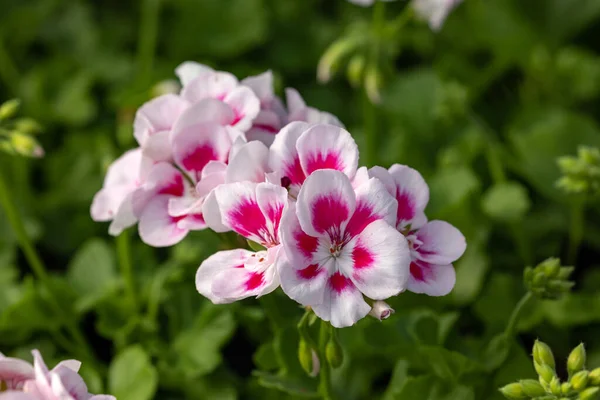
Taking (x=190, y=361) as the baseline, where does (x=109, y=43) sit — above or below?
above

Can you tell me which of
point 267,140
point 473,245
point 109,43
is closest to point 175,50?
point 109,43

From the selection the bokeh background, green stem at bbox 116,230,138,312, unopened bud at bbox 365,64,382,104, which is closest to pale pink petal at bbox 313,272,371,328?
the bokeh background

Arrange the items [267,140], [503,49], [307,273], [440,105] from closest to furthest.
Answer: [307,273] → [267,140] → [440,105] → [503,49]

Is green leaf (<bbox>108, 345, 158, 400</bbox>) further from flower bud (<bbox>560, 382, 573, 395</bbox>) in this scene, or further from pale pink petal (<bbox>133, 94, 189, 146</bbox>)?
flower bud (<bbox>560, 382, 573, 395</bbox>)

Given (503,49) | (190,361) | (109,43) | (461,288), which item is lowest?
(190,361)

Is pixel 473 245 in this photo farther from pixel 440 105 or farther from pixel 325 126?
pixel 325 126

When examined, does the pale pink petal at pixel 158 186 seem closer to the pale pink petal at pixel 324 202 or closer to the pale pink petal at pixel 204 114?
the pale pink petal at pixel 204 114

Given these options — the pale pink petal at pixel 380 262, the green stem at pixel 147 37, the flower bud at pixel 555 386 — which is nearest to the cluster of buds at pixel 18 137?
the pale pink petal at pixel 380 262

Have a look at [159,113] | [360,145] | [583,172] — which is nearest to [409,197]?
[159,113]
